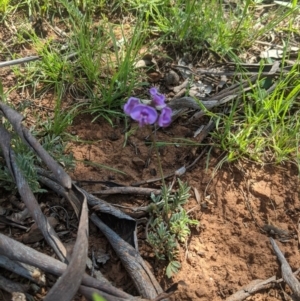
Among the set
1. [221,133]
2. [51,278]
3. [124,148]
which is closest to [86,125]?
[124,148]

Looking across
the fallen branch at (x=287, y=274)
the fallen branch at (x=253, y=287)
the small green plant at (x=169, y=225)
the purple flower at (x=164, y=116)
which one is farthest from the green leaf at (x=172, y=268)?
the purple flower at (x=164, y=116)

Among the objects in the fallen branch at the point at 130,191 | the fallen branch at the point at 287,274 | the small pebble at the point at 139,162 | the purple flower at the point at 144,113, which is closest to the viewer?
the purple flower at the point at 144,113

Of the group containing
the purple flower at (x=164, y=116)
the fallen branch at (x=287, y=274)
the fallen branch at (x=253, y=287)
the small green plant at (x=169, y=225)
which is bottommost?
the fallen branch at (x=253, y=287)

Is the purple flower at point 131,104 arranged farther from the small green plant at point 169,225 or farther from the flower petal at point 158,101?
the small green plant at point 169,225

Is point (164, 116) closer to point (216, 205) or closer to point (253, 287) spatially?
Result: point (216, 205)

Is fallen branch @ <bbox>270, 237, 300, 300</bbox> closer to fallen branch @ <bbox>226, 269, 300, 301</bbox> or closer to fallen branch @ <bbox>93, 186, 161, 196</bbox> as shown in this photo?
fallen branch @ <bbox>226, 269, 300, 301</bbox>

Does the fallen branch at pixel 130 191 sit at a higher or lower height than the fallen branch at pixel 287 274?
higher

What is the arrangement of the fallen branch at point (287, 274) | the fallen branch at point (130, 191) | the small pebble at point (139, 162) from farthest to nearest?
the small pebble at point (139, 162), the fallen branch at point (130, 191), the fallen branch at point (287, 274)

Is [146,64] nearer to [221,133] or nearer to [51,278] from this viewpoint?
[221,133]

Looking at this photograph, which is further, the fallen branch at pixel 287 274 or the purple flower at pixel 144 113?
the fallen branch at pixel 287 274
